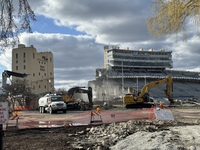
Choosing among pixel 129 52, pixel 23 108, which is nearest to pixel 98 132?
pixel 23 108

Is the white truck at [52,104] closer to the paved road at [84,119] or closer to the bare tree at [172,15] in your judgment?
the paved road at [84,119]

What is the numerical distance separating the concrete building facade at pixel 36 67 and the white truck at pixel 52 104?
7238cm

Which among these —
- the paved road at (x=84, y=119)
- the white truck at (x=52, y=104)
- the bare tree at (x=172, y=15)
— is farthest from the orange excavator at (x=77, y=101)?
the bare tree at (x=172, y=15)

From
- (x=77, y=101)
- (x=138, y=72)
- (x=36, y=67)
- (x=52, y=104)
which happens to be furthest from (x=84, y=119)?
(x=138, y=72)

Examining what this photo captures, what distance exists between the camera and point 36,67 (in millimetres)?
130625

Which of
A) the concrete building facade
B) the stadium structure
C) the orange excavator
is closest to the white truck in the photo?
the orange excavator

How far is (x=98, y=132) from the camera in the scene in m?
14.2

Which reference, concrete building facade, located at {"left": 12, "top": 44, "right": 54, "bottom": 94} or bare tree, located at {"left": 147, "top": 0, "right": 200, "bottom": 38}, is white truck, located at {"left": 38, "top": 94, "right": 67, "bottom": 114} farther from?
concrete building facade, located at {"left": 12, "top": 44, "right": 54, "bottom": 94}

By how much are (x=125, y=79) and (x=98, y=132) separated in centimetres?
13268

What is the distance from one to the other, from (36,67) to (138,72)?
2679 inches

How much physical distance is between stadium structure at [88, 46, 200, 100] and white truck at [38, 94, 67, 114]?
277ft

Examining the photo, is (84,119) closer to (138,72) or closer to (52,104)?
(52,104)

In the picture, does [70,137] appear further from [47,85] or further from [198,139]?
[47,85]

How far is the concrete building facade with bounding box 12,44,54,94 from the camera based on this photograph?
120 meters
